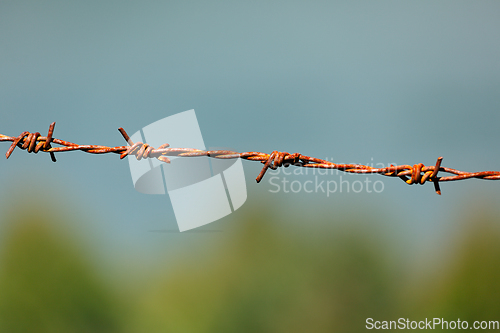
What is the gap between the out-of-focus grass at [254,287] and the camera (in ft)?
88.9

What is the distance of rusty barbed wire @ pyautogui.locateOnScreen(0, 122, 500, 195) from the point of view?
8.60ft

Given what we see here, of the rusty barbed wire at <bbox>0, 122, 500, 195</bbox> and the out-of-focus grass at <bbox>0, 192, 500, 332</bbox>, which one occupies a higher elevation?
the rusty barbed wire at <bbox>0, 122, 500, 195</bbox>

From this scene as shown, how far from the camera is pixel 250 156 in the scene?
8.90ft

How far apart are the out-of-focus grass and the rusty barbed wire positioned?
25192mm

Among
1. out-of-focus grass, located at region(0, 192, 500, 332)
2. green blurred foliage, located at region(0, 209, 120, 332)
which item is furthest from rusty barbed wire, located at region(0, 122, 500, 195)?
green blurred foliage, located at region(0, 209, 120, 332)

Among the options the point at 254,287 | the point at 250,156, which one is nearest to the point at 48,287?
the point at 254,287

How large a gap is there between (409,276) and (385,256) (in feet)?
10.7

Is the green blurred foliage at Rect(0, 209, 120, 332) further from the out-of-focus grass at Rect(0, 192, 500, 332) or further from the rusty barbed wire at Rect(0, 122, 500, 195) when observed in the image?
the rusty barbed wire at Rect(0, 122, 500, 195)

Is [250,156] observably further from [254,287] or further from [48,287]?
[48,287]

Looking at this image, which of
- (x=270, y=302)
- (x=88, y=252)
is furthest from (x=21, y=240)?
(x=270, y=302)

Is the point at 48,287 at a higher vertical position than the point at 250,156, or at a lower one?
lower

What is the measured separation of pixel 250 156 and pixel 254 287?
89.7 ft

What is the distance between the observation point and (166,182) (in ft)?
12.3

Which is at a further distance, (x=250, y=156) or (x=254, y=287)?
(x=254, y=287)
